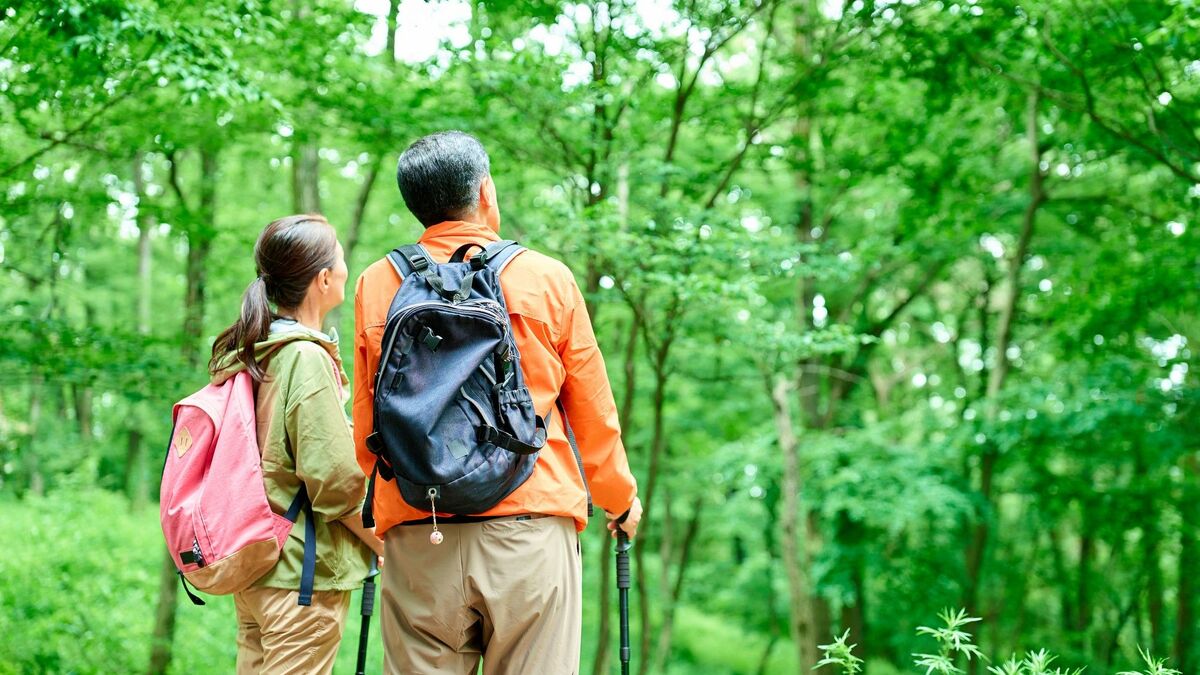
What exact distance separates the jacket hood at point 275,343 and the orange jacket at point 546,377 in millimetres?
286

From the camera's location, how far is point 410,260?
2119mm

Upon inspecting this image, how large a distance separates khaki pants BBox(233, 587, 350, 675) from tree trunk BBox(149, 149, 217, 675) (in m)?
4.01

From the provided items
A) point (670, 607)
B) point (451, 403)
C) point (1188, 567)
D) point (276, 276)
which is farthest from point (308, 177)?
point (1188, 567)

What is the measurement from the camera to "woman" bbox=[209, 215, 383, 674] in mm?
2354

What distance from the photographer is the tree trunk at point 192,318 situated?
6496 millimetres

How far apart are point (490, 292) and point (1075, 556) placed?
61.8ft

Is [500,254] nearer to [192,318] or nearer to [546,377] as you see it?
[546,377]

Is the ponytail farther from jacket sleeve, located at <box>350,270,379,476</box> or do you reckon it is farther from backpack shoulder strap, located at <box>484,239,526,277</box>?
backpack shoulder strap, located at <box>484,239,526,277</box>

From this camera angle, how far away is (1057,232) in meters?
11.0

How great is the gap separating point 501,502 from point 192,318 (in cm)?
640

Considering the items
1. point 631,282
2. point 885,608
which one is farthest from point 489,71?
point 885,608

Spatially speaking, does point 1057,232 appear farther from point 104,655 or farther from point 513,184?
point 104,655

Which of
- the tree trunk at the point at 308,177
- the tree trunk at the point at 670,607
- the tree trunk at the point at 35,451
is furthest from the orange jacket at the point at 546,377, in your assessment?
the tree trunk at the point at 35,451

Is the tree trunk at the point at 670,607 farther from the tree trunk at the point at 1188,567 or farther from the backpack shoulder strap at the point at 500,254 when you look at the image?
→ the backpack shoulder strap at the point at 500,254
